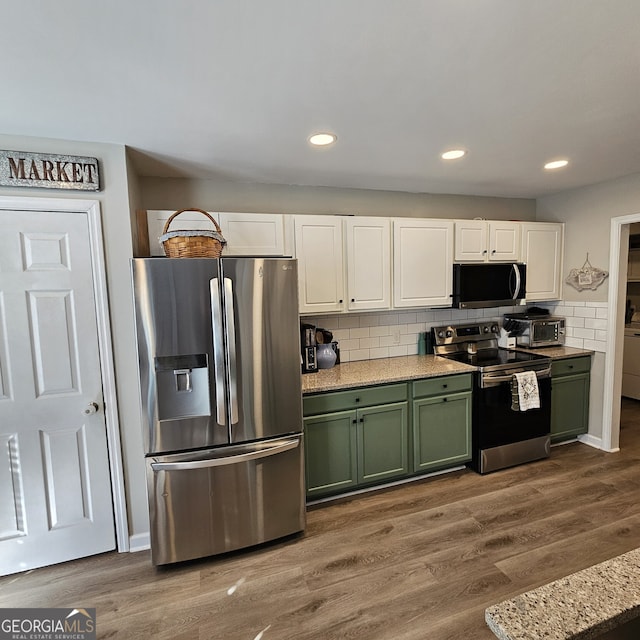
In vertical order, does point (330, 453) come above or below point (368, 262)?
below

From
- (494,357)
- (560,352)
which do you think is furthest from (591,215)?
(494,357)

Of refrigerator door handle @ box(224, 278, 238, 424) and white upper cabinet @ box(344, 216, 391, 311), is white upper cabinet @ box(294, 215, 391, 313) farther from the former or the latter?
refrigerator door handle @ box(224, 278, 238, 424)

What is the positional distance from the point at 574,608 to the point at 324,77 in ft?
5.78

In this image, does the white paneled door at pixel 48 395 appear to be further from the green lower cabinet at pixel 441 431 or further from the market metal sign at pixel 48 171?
the green lower cabinet at pixel 441 431

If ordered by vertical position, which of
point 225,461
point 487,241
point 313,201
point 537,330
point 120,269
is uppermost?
point 313,201

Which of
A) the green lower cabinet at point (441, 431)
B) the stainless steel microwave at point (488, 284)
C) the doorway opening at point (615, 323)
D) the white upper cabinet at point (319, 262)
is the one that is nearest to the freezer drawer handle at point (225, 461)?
the white upper cabinet at point (319, 262)

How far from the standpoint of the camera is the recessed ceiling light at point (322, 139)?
6.81 feet

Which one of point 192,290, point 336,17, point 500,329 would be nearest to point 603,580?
point 336,17

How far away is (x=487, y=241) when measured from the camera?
3.38 m

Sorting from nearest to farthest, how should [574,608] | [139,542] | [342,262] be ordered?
[574,608]
[139,542]
[342,262]

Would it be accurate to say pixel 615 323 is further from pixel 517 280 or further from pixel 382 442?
pixel 382 442

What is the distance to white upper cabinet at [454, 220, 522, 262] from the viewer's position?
3.29 m

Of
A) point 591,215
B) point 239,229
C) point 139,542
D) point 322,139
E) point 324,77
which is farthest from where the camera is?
point 591,215

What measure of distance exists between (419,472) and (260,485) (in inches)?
54.5
